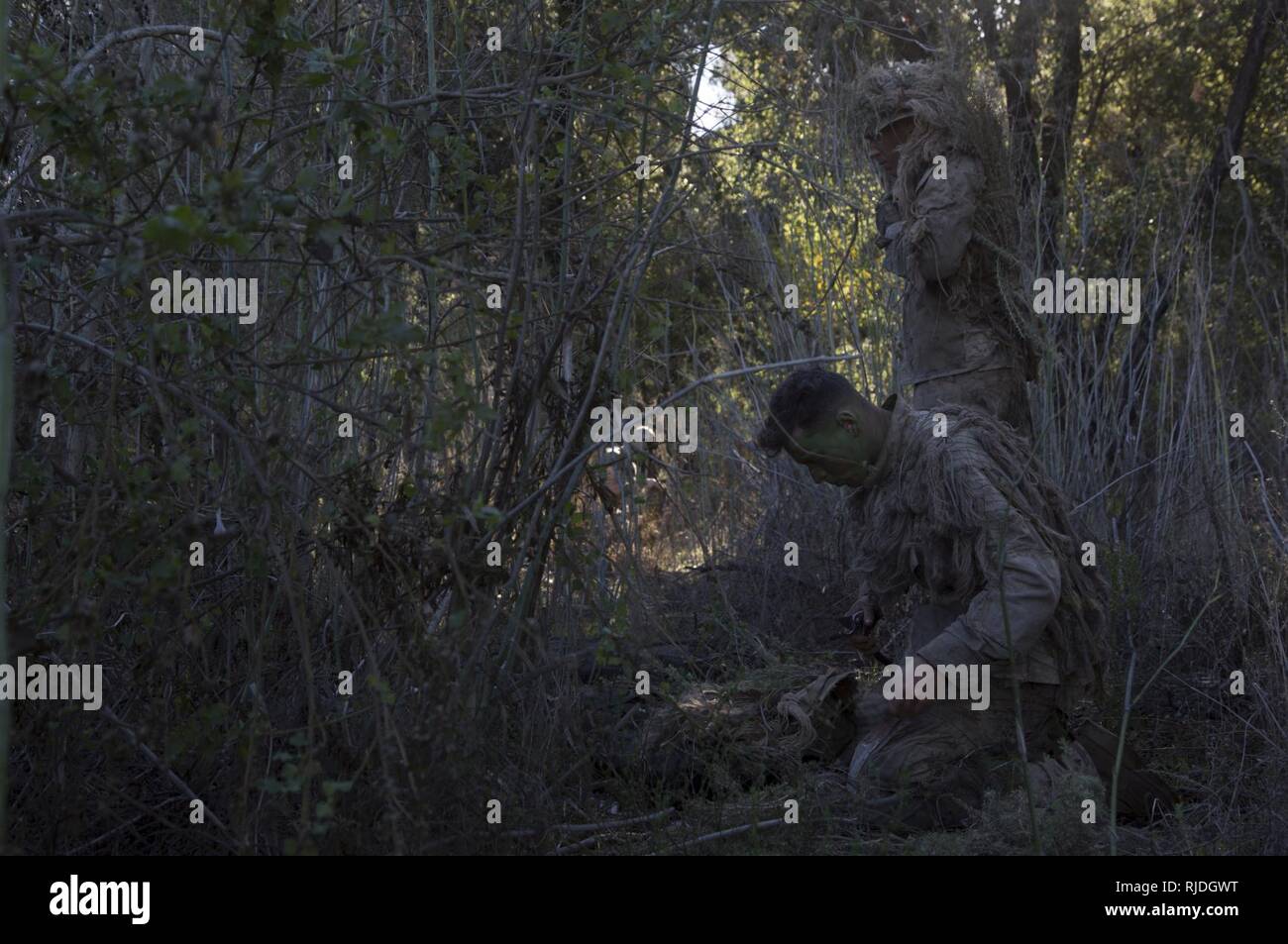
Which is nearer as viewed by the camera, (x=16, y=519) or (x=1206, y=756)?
(x=16, y=519)

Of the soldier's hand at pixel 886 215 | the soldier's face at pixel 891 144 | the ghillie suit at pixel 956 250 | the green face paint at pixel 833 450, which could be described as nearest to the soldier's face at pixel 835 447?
the green face paint at pixel 833 450

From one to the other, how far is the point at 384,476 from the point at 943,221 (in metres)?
1.70

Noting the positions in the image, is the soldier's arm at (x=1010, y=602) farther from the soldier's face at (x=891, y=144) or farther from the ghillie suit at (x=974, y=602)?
the soldier's face at (x=891, y=144)

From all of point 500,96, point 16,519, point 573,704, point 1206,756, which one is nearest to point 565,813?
point 573,704

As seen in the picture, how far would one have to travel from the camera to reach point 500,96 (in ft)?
9.89

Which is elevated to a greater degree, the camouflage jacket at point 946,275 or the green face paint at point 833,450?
the camouflage jacket at point 946,275

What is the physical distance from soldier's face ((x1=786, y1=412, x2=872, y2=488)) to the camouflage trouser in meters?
0.92

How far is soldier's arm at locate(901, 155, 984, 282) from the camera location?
4047 mm

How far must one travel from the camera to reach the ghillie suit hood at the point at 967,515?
3201 millimetres

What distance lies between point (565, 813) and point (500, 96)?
1.50 m

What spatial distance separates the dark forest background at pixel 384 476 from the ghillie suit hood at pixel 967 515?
0.33 metres

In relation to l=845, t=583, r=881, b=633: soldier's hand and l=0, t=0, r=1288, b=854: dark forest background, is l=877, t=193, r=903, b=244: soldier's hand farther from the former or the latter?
l=845, t=583, r=881, b=633: soldier's hand

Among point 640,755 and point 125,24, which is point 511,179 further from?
point 640,755

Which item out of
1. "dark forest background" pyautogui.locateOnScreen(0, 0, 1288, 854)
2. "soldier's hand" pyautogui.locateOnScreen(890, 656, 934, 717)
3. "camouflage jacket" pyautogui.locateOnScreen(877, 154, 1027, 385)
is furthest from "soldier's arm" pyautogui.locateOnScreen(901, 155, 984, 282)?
"soldier's hand" pyautogui.locateOnScreen(890, 656, 934, 717)
